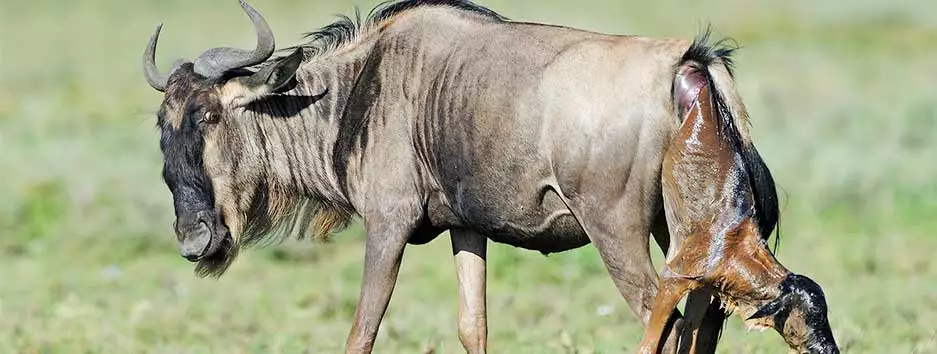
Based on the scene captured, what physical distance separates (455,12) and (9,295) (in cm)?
469

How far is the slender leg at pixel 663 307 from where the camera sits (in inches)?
227

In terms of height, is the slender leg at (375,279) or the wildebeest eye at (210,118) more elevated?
the wildebeest eye at (210,118)

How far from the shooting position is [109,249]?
12.2m

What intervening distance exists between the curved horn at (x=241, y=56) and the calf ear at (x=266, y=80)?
0.21 ft

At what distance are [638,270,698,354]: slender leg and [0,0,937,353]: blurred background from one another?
6.71 ft

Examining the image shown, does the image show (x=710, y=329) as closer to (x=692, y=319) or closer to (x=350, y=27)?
(x=692, y=319)

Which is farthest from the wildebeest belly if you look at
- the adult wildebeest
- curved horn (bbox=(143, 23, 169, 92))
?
curved horn (bbox=(143, 23, 169, 92))

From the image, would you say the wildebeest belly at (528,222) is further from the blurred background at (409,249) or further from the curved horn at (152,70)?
the curved horn at (152,70)

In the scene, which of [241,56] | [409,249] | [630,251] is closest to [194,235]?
[241,56]

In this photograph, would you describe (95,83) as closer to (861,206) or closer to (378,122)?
(861,206)

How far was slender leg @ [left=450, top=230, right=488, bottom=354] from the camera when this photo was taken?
7387 mm

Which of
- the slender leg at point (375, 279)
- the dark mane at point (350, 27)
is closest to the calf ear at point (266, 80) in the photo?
the dark mane at point (350, 27)

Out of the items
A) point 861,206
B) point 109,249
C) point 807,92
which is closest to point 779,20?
point 807,92

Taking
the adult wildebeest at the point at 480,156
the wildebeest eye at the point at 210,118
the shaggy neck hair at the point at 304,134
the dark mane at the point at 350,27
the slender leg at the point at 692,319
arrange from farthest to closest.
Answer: the dark mane at the point at 350,27, the shaggy neck hair at the point at 304,134, the wildebeest eye at the point at 210,118, the slender leg at the point at 692,319, the adult wildebeest at the point at 480,156
